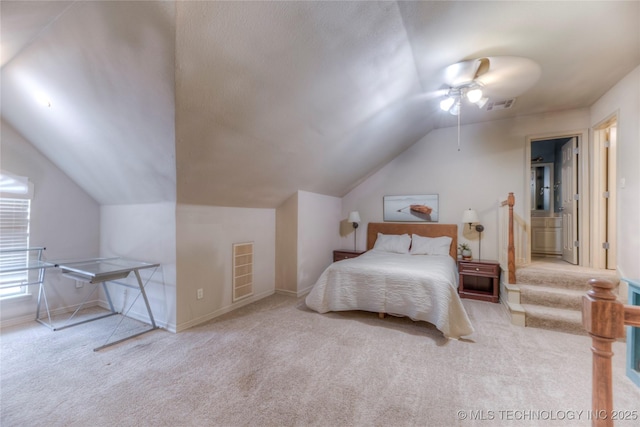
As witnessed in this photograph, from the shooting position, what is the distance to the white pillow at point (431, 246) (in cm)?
430

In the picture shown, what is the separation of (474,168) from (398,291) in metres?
2.83

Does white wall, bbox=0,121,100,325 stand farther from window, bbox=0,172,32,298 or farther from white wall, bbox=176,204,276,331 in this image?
white wall, bbox=176,204,276,331

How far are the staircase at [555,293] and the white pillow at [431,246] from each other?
1.02 m

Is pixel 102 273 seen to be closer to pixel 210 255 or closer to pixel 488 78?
pixel 210 255

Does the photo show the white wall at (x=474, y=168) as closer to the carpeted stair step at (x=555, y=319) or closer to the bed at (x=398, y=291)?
the bed at (x=398, y=291)

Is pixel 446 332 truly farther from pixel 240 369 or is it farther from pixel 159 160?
pixel 159 160

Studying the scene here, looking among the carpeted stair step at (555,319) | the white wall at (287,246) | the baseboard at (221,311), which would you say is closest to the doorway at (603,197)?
the carpeted stair step at (555,319)

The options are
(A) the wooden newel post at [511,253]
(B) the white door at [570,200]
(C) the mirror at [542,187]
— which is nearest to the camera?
(A) the wooden newel post at [511,253]

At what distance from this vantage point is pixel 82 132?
261 centimetres

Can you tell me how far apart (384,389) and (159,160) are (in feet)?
8.91

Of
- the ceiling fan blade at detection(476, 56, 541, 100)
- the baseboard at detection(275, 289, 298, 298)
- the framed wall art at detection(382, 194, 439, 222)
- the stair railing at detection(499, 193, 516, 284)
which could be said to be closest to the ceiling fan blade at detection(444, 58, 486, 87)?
the ceiling fan blade at detection(476, 56, 541, 100)

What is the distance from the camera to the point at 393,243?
4.63 metres

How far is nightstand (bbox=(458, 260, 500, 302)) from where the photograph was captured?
3.86 m

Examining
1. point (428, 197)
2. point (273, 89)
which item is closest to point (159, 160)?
point (273, 89)
